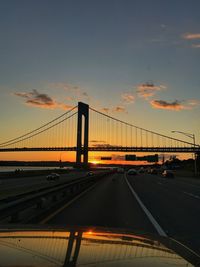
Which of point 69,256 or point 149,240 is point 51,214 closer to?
point 149,240

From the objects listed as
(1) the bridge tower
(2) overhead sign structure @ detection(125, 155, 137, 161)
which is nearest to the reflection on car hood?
(1) the bridge tower

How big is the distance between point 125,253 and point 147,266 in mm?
685

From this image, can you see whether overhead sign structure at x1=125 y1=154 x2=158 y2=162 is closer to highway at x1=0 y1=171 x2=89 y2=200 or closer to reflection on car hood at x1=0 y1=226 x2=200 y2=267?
highway at x1=0 y1=171 x2=89 y2=200

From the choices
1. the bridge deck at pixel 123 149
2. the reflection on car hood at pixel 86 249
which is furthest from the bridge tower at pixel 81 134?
the reflection on car hood at pixel 86 249

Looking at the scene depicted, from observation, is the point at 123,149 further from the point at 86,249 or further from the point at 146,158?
the point at 86,249

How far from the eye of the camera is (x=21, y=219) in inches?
495

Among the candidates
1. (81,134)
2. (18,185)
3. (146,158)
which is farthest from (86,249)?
(146,158)

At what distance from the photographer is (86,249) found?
4.99 metres

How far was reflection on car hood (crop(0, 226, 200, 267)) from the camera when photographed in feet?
14.1

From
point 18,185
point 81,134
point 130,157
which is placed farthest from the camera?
point 130,157

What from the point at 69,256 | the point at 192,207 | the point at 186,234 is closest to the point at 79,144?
the point at 192,207

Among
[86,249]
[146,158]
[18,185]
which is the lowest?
[86,249]

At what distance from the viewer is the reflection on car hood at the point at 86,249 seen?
14.1 feet

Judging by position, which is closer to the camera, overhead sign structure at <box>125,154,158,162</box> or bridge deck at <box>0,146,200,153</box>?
bridge deck at <box>0,146,200,153</box>
